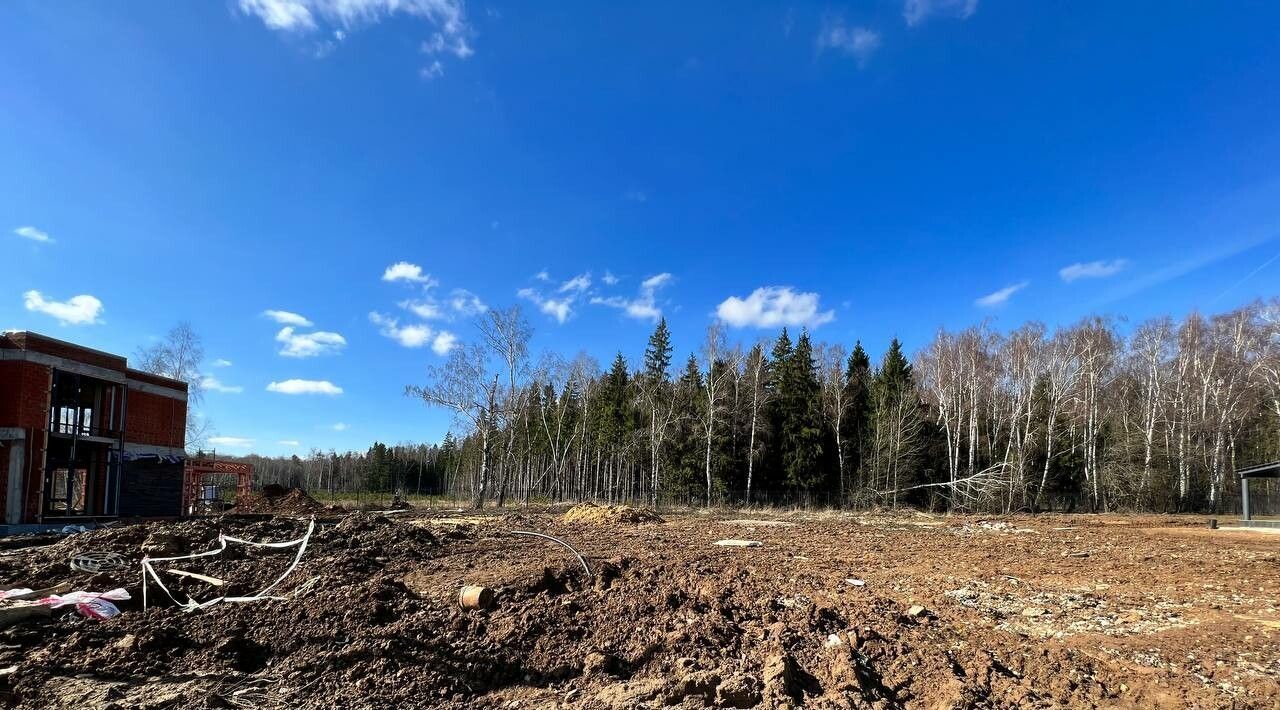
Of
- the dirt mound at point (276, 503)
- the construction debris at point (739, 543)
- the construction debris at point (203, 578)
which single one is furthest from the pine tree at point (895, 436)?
the construction debris at point (203, 578)

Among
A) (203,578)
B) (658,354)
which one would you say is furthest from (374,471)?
(203,578)

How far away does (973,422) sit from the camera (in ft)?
128

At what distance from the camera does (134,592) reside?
8.78 metres

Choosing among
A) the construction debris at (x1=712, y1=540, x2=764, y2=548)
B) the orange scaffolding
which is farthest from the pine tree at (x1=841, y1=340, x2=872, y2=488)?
the orange scaffolding

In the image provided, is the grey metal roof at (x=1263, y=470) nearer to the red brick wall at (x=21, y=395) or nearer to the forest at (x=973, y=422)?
the forest at (x=973, y=422)

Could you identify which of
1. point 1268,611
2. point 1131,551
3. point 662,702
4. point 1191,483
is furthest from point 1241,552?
point 1191,483

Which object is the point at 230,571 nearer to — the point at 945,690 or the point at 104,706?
the point at 104,706

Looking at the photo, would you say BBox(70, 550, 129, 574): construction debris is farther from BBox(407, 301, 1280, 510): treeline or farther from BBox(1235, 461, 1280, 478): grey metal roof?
BBox(1235, 461, 1280, 478): grey metal roof

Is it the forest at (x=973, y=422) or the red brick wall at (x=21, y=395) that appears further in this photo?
the forest at (x=973, y=422)

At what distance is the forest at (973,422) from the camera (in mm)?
38156

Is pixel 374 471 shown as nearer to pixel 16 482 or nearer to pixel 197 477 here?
pixel 197 477

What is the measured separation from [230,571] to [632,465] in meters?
40.2

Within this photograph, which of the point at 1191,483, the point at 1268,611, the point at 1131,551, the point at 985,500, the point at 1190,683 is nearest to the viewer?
the point at 1190,683

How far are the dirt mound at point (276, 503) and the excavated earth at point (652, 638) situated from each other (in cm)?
1280
